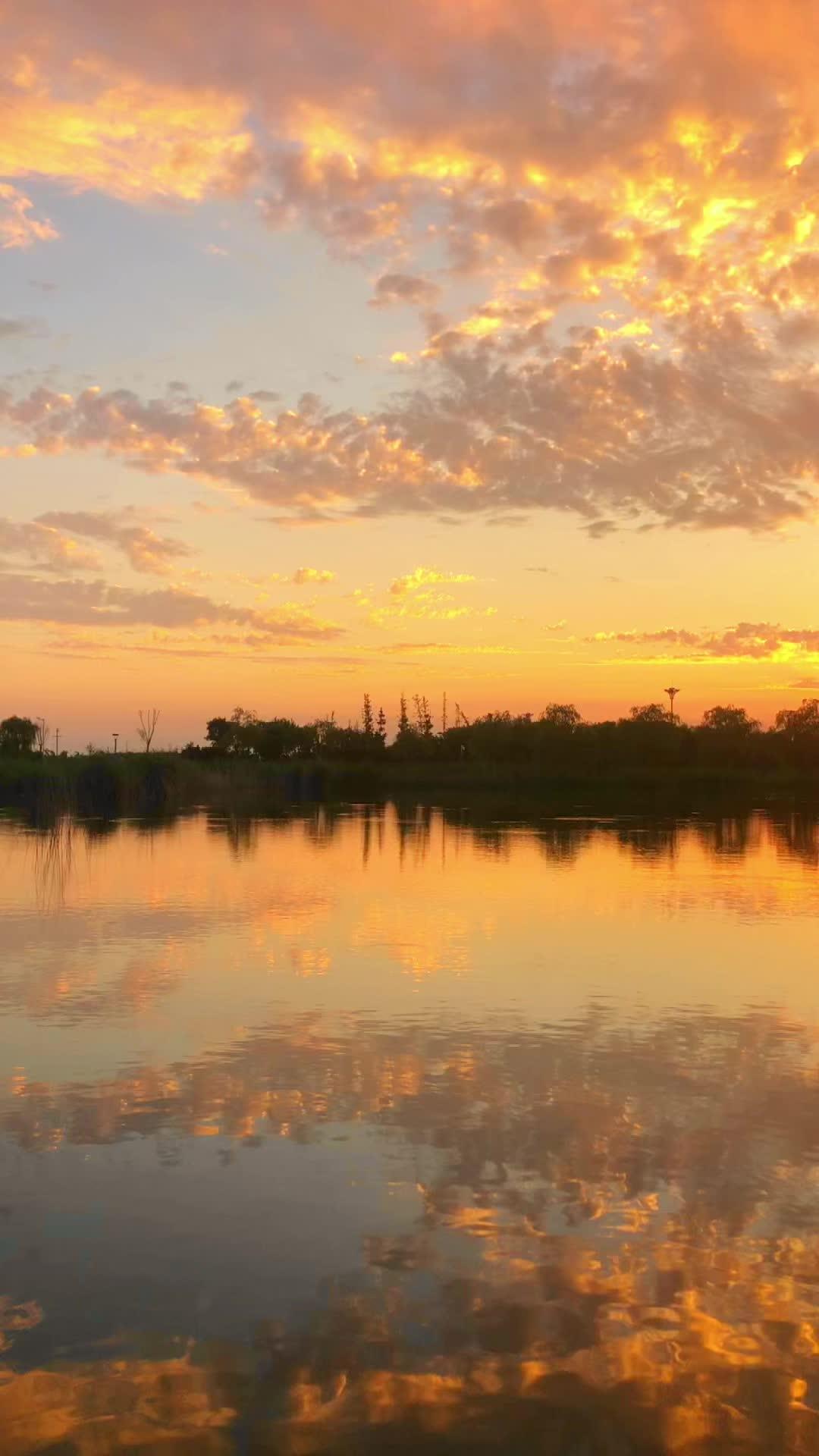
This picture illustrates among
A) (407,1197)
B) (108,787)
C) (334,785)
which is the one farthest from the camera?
(334,785)

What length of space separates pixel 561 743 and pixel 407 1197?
85529 millimetres

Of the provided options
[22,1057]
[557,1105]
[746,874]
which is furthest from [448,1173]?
[746,874]

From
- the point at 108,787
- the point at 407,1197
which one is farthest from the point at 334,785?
the point at 407,1197

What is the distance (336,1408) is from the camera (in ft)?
13.5

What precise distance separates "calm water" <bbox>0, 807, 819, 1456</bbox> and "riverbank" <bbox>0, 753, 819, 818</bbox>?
2927cm

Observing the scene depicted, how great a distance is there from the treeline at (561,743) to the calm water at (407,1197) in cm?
6598

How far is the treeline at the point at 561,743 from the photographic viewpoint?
283ft

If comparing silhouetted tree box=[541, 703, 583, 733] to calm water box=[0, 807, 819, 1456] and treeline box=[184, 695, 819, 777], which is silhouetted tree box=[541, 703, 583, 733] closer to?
treeline box=[184, 695, 819, 777]

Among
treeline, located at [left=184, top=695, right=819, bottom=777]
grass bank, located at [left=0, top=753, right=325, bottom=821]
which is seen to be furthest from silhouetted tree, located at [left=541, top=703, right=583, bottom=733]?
grass bank, located at [left=0, top=753, right=325, bottom=821]

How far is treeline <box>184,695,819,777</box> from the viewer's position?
3396 inches

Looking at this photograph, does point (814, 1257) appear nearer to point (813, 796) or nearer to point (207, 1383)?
point (207, 1383)

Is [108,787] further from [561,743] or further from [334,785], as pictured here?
[561,743]

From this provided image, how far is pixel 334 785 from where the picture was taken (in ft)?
226

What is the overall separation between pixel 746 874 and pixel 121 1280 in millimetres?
19181
